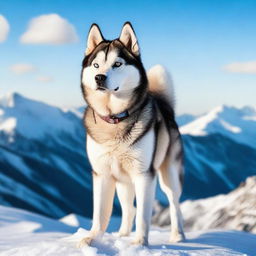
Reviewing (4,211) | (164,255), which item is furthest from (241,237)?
(4,211)

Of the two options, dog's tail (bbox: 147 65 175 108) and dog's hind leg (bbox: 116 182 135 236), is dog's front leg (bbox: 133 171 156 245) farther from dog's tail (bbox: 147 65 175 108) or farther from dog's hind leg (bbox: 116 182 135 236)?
dog's tail (bbox: 147 65 175 108)

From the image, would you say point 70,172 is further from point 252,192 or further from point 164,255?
point 164,255

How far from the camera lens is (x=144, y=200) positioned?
675 cm

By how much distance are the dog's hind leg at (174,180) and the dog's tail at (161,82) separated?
2.84 ft

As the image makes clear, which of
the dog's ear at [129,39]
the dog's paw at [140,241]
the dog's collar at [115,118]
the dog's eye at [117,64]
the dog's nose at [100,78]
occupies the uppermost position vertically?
the dog's ear at [129,39]

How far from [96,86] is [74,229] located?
44.7 feet

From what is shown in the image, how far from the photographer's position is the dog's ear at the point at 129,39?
A: 21.3 feet

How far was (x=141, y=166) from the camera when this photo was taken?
6.64m

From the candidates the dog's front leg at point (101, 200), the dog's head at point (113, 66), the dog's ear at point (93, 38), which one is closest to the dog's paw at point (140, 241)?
the dog's front leg at point (101, 200)

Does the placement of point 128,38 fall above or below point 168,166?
above

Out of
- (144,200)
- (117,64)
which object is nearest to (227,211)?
(144,200)

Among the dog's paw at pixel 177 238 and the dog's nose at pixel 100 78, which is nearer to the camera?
the dog's nose at pixel 100 78

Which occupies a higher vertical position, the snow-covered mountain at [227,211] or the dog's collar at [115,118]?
the dog's collar at [115,118]

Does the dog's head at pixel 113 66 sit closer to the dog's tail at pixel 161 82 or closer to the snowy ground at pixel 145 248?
the dog's tail at pixel 161 82
